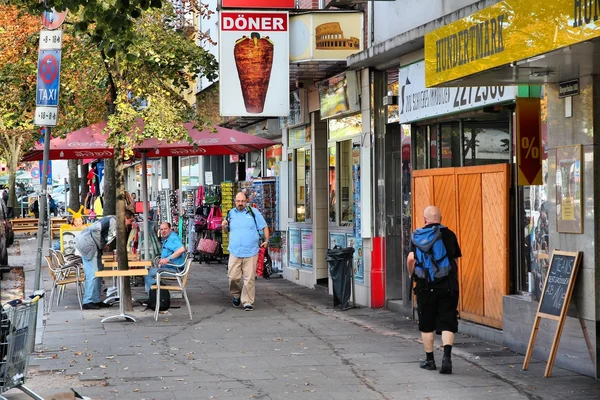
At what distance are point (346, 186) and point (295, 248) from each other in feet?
10.3

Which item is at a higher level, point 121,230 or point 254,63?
point 254,63

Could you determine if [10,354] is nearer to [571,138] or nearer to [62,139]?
[571,138]

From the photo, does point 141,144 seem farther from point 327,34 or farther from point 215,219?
point 215,219

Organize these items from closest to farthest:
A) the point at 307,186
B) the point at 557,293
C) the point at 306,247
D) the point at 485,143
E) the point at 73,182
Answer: the point at 557,293, the point at 485,143, the point at 306,247, the point at 307,186, the point at 73,182

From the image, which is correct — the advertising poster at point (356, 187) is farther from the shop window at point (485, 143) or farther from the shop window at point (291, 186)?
the shop window at point (291, 186)

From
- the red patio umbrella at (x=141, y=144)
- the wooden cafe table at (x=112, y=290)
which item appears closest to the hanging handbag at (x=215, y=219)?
the wooden cafe table at (x=112, y=290)

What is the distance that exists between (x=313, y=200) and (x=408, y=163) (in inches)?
Result: 199

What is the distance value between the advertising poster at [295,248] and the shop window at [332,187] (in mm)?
2055

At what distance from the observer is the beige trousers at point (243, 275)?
1593 cm

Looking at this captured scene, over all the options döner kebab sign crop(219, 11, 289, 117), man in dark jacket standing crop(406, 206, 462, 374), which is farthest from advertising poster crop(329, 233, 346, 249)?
man in dark jacket standing crop(406, 206, 462, 374)

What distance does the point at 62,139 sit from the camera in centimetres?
1606

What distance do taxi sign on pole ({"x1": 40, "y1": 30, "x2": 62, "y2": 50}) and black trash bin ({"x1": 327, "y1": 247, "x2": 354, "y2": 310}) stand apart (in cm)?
619

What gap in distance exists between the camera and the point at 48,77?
1090cm

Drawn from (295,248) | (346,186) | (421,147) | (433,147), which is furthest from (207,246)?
(433,147)
